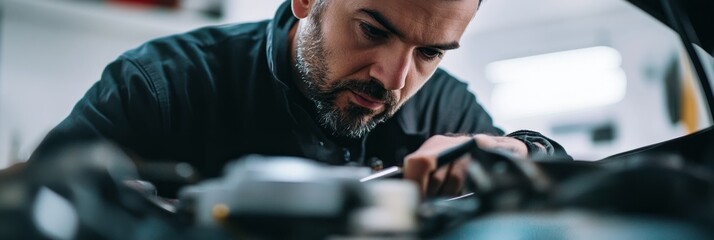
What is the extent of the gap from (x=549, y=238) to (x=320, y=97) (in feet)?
2.19

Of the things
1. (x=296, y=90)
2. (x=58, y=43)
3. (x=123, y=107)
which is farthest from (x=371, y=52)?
(x=58, y=43)

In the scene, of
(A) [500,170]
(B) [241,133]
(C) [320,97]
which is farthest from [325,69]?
(A) [500,170]

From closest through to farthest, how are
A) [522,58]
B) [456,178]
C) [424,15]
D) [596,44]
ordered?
1. [456,178]
2. [424,15]
3. [596,44]
4. [522,58]

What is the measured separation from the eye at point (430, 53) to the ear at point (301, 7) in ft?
0.59

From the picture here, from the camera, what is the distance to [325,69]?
0.88 metres

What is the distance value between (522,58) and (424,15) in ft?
5.87

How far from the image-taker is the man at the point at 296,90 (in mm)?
777

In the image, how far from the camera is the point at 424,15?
0.75 m

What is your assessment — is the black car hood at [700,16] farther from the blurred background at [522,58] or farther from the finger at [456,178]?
the blurred background at [522,58]

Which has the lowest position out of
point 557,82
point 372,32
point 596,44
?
point 557,82

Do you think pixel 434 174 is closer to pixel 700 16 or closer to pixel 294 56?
pixel 700 16

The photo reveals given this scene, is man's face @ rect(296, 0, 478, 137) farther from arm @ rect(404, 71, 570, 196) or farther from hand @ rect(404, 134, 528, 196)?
hand @ rect(404, 134, 528, 196)

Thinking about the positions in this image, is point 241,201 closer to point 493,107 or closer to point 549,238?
point 549,238

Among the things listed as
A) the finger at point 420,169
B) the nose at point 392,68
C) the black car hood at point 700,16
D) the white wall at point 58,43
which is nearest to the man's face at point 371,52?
the nose at point 392,68
